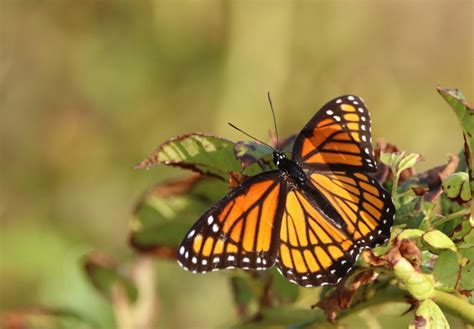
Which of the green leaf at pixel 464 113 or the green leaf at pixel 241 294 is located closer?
the green leaf at pixel 464 113

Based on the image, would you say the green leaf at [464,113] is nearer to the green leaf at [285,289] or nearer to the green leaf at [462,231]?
the green leaf at [462,231]

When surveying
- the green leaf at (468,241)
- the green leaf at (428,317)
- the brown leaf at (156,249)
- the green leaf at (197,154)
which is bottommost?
the green leaf at (428,317)

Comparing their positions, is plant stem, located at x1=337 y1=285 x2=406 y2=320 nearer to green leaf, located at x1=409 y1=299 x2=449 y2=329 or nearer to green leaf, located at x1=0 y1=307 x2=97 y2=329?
green leaf, located at x1=409 y1=299 x2=449 y2=329

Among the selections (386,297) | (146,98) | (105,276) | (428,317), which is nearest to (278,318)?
(386,297)

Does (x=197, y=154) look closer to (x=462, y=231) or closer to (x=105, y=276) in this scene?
(x=462, y=231)

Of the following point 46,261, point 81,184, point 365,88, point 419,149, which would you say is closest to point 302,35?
point 365,88

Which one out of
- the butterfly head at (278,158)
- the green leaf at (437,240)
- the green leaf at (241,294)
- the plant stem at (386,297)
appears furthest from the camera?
the green leaf at (241,294)

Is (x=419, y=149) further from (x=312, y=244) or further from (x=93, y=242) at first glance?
(x=312, y=244)

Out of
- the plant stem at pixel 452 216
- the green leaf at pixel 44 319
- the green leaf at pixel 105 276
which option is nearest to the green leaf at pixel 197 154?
the plant stem at pixel 452 216
